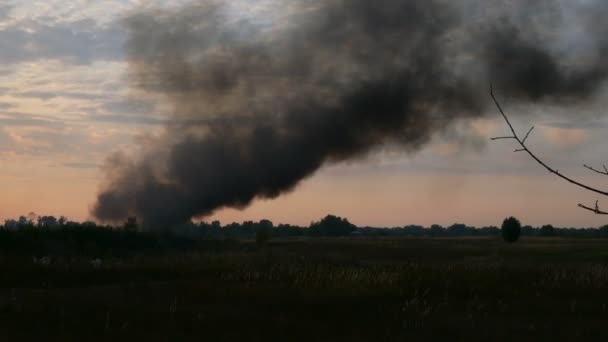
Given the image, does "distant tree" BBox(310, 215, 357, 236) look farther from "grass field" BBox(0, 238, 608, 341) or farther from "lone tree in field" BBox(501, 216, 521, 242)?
"grass field" BBox(0, 238, 608, 341)

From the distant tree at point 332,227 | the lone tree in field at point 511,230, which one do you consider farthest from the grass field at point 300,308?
the distant tree at point 332,227

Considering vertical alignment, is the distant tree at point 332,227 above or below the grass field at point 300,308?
above

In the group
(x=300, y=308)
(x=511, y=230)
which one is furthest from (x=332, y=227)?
(x=300, y=308)

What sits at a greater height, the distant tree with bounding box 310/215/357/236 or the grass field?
the distant tree with bounding box 310/215/357/236

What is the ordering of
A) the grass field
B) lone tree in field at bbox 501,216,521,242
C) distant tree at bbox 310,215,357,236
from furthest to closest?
distant tree at bbox 310,215,357,236
lone tree in field at bbox 501,216,521,242
the grass field

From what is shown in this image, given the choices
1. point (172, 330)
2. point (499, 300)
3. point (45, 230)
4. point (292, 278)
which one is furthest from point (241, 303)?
point (45, 230)

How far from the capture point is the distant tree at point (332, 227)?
173 m

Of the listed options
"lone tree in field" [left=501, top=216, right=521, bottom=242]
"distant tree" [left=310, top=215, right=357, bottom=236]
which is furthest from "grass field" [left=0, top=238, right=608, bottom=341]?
"distant tree" [left=310, top=215, right=357, bottom=236]

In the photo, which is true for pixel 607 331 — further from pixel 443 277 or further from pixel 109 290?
pixel 109 290

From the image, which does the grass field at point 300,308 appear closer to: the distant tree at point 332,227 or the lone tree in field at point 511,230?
the lone tree in field at point 511,230

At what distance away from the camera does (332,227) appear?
579 feet

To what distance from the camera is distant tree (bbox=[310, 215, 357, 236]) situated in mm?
172875

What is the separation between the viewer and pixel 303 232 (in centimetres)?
16888

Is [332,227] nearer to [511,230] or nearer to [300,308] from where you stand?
[511,230]
